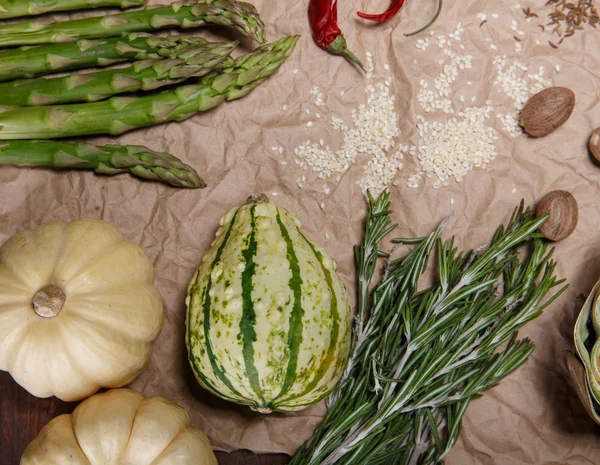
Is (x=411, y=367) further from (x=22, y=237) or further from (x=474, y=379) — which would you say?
(x=22, y=237)

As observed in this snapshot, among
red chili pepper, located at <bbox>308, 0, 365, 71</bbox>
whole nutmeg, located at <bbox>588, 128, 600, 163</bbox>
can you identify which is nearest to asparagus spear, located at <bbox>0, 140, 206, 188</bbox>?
red chili pepper, located at <bbox>308, 0, 365, 71</bbox>

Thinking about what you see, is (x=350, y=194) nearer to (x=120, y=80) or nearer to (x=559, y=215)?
(x=559, y=215)

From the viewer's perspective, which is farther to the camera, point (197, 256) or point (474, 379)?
point (197, 256)

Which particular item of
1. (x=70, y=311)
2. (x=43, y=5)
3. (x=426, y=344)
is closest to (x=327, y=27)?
(x=43, y=5)

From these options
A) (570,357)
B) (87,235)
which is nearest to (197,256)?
(87,235)

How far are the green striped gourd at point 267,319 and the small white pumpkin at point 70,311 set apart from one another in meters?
0.18

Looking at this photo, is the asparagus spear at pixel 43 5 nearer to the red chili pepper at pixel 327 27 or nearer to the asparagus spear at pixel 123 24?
the asparagus spear at pixel 123 24

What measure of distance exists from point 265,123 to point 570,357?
1.10 m

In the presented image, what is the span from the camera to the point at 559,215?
1.69m

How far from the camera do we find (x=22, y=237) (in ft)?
5.31

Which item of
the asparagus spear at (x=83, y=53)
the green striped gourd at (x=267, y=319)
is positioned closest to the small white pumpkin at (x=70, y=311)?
the green striped gourd at (x=267, y=319)

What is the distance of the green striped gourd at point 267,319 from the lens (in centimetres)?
145

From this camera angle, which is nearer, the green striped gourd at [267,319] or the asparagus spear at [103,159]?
the green striped gourd at [267,319]

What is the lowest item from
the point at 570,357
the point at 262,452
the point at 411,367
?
the point at 262,452
